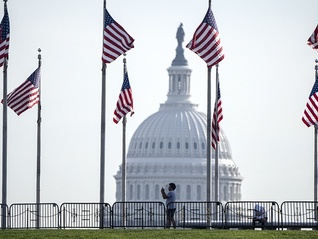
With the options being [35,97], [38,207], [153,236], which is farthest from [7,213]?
[153,236]

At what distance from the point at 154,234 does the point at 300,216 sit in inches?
557

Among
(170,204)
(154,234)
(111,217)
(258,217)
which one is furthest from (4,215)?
(154,234)

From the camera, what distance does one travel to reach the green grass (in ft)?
245

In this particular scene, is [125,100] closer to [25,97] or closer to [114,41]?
[25,97]

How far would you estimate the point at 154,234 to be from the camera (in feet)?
248

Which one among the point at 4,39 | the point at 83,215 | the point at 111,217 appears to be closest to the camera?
the point at 111,217

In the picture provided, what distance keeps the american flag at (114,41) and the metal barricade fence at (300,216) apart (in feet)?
32.5

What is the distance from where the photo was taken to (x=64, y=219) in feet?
281

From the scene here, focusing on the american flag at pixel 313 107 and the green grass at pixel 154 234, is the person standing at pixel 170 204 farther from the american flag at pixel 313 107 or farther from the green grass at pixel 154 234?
the american flag at pixel 313 107

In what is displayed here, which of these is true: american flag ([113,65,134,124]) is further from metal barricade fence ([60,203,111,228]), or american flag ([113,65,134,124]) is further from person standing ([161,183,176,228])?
person standing ([161,183,176,228])

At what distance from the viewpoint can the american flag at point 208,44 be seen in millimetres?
87625

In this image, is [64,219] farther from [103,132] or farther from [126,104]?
[126,104]

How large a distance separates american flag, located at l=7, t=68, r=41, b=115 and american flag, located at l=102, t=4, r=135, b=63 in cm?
606

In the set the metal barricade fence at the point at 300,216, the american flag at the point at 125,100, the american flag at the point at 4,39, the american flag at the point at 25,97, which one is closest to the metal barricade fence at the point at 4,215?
the american flag at the point at 25,97
